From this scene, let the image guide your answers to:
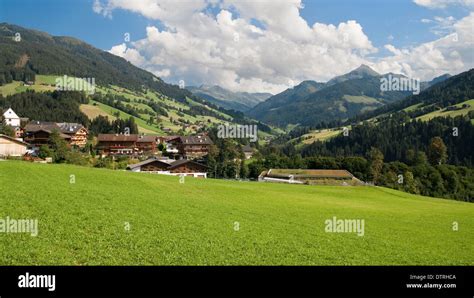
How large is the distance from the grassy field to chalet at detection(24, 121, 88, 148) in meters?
129

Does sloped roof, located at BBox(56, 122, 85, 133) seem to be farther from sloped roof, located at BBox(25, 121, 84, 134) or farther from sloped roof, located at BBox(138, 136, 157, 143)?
sloped roof, located at BBox(138, 136, 157, 143)

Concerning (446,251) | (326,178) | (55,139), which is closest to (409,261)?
(446,251)

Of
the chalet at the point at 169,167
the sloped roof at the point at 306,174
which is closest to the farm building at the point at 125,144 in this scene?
the chalet at the point at 169,167

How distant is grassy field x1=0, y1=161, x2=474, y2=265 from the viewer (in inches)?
829

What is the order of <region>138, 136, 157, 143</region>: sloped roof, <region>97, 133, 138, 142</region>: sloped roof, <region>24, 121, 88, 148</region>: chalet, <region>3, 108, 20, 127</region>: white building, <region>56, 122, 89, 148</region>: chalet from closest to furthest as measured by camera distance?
1. <region>24, 121, 88, 148</region>: chalet
2. <region>56, 122, 89, 148</region>: chalet
3. <region>97, 133, 138, 142</region>: sloped roof
4. <region>3, 108, 20, 127</region>: white building
5. <region>138, 136, 157, 143</region>: sloped roof

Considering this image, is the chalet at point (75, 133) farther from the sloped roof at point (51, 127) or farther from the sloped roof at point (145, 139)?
the sloped roof at point (145, 139)

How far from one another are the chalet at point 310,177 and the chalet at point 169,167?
74.3 ft

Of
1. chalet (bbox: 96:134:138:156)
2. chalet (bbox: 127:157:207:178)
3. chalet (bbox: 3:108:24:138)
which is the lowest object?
chalet (bbox: 127:157:207:178)

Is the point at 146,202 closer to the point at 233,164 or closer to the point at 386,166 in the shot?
the point at 233,164

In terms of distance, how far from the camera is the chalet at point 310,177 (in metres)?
124

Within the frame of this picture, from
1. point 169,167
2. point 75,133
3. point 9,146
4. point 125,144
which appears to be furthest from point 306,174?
point 75,133

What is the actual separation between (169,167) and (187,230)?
95750mm

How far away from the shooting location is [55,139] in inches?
5202

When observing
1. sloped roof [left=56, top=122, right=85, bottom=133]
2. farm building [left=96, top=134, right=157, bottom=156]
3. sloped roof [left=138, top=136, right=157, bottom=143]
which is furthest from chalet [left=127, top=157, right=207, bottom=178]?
sloped roof [left=56, top=122, right=85, bottom=133]
